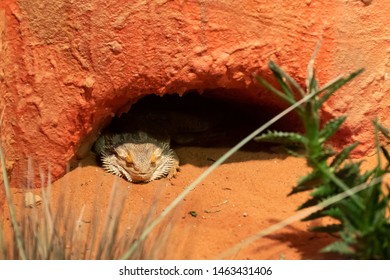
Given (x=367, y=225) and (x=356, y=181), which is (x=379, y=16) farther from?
(x=367, y=225)

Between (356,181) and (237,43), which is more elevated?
(237,43)

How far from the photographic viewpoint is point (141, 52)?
357 cm

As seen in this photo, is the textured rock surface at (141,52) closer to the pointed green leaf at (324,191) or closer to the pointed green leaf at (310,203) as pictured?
the pointed green leaf at (310,203)

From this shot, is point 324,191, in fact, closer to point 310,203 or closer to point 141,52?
point 310,203

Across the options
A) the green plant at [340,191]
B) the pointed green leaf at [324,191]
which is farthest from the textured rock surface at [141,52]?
the pointed green leaf at [324,191]

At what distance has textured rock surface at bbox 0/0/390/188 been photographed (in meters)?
3.50

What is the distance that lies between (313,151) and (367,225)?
36 cm

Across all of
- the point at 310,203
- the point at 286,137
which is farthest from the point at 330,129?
the point at 310,203

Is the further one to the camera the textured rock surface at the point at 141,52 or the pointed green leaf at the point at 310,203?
the textured rock surface at the point at 141,52

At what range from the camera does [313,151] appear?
8.37ft

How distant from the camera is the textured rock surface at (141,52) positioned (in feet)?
11.5

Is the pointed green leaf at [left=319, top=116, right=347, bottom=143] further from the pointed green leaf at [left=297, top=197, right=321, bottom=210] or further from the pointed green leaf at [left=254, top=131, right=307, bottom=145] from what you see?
the pointed green leaf at [left=297, top=197, right=321, bottom=210]
